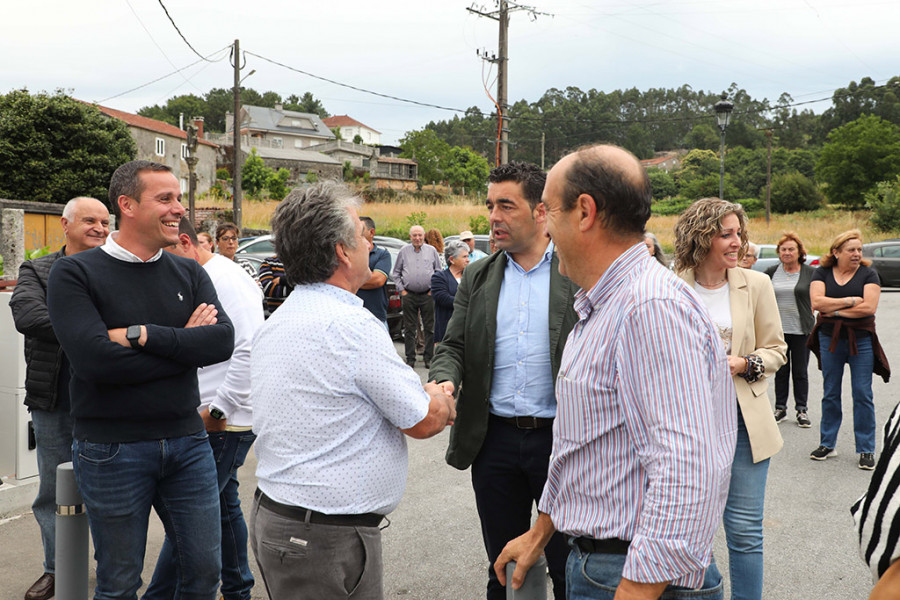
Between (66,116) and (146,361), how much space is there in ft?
93.5

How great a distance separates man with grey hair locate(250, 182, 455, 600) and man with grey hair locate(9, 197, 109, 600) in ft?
6.81

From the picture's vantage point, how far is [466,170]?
7631cm

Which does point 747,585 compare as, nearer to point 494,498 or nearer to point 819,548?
point 494,498

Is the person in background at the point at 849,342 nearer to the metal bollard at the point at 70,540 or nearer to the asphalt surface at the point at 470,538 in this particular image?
the asphalt surface at the point at 470,538

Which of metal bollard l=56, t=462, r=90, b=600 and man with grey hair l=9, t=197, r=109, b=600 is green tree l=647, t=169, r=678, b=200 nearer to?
man with grey hair l=9, t=197, r=109, b=600

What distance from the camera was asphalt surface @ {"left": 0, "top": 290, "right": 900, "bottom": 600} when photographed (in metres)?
3.97

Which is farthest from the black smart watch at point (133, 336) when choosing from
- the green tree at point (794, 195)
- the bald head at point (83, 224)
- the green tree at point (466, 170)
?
the green tree at point (466, 170)

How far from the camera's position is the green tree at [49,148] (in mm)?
26250

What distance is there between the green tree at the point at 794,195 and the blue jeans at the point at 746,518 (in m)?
56.8

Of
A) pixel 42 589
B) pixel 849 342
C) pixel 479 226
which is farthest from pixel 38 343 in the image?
pixel 479 226

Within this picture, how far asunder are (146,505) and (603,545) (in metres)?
1.91

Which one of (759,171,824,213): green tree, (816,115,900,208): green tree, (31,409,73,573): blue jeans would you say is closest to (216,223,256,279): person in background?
(31,409,73,573): blue jeans

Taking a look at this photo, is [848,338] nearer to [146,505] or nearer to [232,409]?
[232,409]

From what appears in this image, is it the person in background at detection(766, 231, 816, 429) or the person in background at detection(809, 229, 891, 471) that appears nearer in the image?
the person in background at detection(809, 229, 891, 471)
